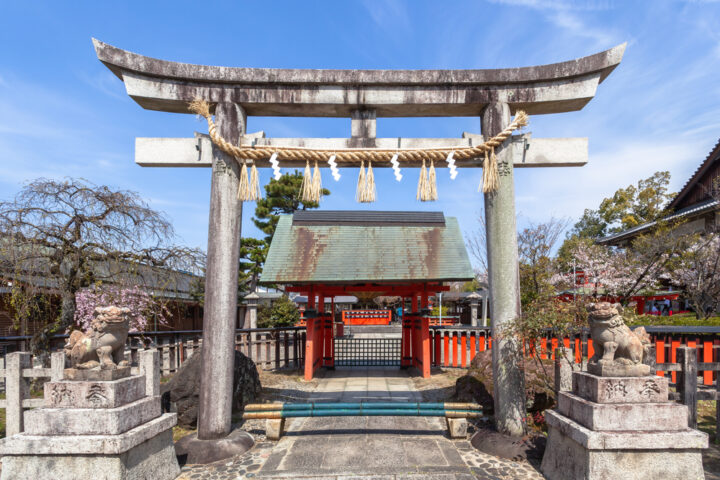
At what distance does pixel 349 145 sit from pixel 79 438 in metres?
4.16

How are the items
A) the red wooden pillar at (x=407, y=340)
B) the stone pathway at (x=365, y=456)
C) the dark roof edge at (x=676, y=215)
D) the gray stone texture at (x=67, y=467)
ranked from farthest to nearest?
the dark roof edge at (x=676, y=215) < the red wooden pillar at (x=407, y=340) < the stone pathway at (x=365, y=456) < the gray stone texture at (x=67, y=467)

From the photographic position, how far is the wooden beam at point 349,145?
486 centimetres

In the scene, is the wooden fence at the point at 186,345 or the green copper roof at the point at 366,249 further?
the green copper roof at the point at 366,249

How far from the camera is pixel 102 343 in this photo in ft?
12.1

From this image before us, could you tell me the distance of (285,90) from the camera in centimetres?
492

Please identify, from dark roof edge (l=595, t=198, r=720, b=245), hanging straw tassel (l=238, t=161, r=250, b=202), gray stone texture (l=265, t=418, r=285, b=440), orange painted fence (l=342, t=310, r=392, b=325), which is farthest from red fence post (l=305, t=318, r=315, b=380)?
orange painted fence (l=342, t=310, r=392, b=325)

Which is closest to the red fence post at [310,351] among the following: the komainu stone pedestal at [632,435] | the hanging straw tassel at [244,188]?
the hanging straw tassel at [244,188]

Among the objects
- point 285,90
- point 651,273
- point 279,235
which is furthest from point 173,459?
point 651,273

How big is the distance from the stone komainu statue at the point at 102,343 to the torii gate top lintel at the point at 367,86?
9.18ft

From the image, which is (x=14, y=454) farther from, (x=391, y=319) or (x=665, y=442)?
(x=391, y=319)

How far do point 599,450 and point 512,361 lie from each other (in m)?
1.44

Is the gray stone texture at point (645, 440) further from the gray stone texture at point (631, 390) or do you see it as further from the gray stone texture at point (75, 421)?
the gray stone texture at point (75, 421)

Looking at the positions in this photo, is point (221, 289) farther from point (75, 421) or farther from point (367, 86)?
point (367, 86)

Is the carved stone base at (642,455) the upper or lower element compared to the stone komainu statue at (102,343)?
lower
